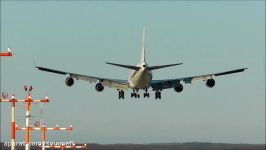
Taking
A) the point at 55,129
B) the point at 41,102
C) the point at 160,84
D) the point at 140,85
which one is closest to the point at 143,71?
the point at 140,85

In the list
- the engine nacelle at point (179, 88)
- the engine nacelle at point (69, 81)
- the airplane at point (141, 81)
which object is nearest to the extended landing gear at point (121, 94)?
the airplane at point (141, 81)

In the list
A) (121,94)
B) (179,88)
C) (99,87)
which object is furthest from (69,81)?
(179,88)

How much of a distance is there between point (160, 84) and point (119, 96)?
7593 mm

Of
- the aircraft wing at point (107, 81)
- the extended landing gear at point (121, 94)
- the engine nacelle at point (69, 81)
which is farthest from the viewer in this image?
the extended landing gear at point (121, 94)

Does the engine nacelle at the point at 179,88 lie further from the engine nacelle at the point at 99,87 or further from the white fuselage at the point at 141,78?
the engine nacelle at the point at 99,87

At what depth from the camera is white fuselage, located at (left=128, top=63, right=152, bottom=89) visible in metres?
114

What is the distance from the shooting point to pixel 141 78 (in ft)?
375

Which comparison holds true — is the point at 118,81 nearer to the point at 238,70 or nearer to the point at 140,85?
the point at 140,85

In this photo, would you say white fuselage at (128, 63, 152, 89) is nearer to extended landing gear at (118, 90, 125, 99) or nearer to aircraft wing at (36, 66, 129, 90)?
aircraft wing at (36, 66, 129, 90)

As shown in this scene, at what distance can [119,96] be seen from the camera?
417 feet

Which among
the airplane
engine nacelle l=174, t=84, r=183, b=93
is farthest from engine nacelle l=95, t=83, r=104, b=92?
engine nacelle l=174, t=84, r=183, b=93

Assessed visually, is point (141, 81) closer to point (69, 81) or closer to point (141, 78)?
point (141, 78)

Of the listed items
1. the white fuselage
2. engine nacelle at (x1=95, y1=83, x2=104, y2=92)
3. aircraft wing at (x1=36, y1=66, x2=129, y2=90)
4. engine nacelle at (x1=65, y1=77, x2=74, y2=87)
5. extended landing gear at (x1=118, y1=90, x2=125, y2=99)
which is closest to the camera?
the white fuselage

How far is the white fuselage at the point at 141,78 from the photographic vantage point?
113562mm
